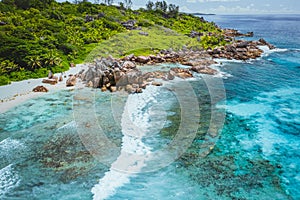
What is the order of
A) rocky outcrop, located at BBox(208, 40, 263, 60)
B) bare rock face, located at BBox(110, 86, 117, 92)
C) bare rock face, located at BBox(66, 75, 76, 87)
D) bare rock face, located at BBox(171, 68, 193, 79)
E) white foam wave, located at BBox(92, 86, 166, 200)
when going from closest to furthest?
white foam wave, located at BBox(92, 86, 166, 200) → bare rock face, located at BBox(110, 86, 117, 92) → bare rock face, located at BBox(66, 75, 76, 87) → bare rock face, located at BBox(171, 68, 193, 79) → rocky outcrop, located at BBox(208, 40, 263, 60)

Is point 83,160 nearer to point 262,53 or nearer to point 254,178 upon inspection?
point 254,178

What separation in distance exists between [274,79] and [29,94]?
39.6 meters

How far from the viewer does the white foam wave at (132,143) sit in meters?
16.3

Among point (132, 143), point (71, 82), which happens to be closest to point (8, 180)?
point (132, 143)

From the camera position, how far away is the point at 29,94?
3141cm

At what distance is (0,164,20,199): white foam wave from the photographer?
607 inches

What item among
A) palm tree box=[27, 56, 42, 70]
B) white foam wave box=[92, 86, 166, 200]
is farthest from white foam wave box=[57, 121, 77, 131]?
palm tree box=[27, 56, 42, 70]

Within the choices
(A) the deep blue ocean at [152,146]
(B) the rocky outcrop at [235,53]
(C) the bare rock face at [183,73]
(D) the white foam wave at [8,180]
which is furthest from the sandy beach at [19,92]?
(B) the rocky outcrop at [235,53]

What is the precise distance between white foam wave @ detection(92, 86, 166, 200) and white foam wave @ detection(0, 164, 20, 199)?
537 cm

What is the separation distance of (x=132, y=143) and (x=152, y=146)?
5.95 ft

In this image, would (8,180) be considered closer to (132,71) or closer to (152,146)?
(152,146)

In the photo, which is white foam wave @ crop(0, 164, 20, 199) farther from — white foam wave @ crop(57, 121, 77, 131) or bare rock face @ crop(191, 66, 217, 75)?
bare rock face @ crop(191, 66, 217, 75)

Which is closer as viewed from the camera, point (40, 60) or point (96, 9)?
point (40, 60)

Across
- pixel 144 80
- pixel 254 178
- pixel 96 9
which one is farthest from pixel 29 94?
pixel 96 9
